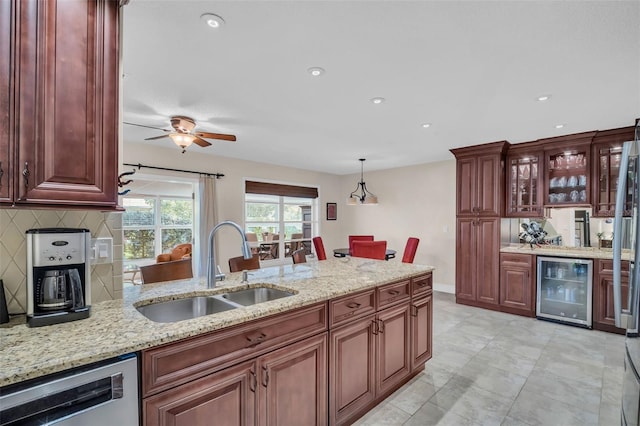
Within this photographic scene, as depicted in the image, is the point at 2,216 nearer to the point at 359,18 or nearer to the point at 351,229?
the point at 359,18

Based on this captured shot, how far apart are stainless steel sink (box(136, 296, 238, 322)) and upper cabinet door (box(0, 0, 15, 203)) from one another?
34.3 inches

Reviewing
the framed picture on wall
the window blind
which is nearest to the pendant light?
the framed picture on wall

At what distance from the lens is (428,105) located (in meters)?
2.94

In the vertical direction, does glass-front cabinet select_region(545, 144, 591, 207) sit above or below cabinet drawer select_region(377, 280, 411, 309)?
above

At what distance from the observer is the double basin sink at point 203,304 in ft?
5.64

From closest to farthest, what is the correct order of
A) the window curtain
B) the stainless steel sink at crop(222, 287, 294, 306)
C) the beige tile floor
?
the stainless steel sink at crop(222, 287, 294, 306) → the beige tile floor → the window curtain

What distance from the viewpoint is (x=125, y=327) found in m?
1.25

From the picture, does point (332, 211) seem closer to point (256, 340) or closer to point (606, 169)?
point (606, 169)

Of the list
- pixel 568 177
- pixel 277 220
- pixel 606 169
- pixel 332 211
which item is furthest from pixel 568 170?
pixel 277 220

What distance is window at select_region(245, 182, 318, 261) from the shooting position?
20.2 ft

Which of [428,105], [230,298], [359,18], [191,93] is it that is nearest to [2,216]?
[230,298]

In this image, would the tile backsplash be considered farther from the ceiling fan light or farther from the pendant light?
the pendant light

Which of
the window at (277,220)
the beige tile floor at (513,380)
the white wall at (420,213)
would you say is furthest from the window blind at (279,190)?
the beige tile floor at (513,380)

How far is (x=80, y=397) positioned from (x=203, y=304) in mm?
882
